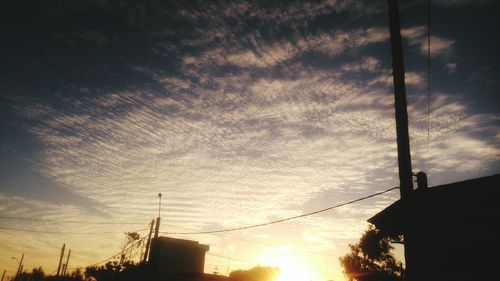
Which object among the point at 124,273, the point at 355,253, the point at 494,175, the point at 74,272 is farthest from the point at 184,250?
the point at 74,272

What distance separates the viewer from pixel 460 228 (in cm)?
→ 897

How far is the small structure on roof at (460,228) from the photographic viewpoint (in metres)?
8.35

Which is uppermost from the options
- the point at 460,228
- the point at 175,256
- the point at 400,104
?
the point at 400,104

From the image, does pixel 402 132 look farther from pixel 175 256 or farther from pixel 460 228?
pixel 175 256

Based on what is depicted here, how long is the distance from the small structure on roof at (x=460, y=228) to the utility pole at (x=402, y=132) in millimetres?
1959

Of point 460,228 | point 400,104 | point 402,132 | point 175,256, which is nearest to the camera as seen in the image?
point 402,132

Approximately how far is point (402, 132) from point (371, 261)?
35048 millimetres

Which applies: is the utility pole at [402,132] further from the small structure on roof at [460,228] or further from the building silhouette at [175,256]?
the building silhouette at [175,256]

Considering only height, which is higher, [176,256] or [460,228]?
[460,228]

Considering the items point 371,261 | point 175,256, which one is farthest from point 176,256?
point 371,261

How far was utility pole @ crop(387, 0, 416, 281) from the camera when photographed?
19.9ft

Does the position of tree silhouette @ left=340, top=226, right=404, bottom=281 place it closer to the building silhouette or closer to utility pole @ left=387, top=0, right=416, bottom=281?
the building silhouette

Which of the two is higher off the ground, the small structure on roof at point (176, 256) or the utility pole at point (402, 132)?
the utility pole at point (402, 132)

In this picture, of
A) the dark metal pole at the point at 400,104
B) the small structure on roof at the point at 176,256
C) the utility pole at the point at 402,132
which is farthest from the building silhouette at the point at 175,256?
the dark metal pole at the point at 400,104
